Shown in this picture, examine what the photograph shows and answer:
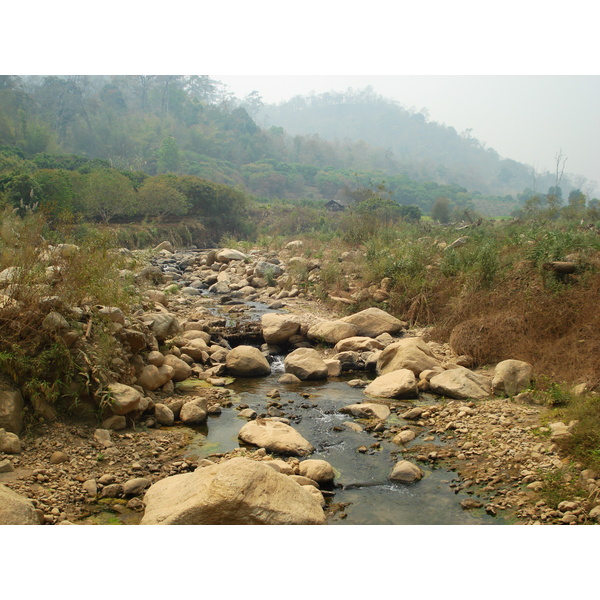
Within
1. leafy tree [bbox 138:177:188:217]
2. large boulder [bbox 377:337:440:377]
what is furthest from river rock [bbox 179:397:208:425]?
leafy tree [bbox 138:177:188:217]

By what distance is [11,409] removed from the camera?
4.09 metres

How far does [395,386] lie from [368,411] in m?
0.71

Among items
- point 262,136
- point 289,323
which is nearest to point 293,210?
point 289,323

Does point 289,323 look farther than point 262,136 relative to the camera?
No

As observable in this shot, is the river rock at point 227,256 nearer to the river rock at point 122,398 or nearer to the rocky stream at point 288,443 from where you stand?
the rocky stream at point 288,443

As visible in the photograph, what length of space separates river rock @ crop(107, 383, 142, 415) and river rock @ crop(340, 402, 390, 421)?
2.24m

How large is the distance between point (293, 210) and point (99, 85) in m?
57.5

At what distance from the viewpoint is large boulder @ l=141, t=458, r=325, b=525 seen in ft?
10.1

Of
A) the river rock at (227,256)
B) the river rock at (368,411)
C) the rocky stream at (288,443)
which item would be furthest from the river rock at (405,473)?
the river rock at (227,256)

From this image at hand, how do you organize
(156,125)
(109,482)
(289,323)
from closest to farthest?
(109,482)
(289,323)
(156,125)

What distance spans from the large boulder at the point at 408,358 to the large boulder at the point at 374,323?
1.70m

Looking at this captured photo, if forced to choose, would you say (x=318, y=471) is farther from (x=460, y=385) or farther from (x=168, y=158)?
(x=168, y=158)

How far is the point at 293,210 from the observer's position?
34.2 m

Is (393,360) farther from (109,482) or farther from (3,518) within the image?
(3,518)
